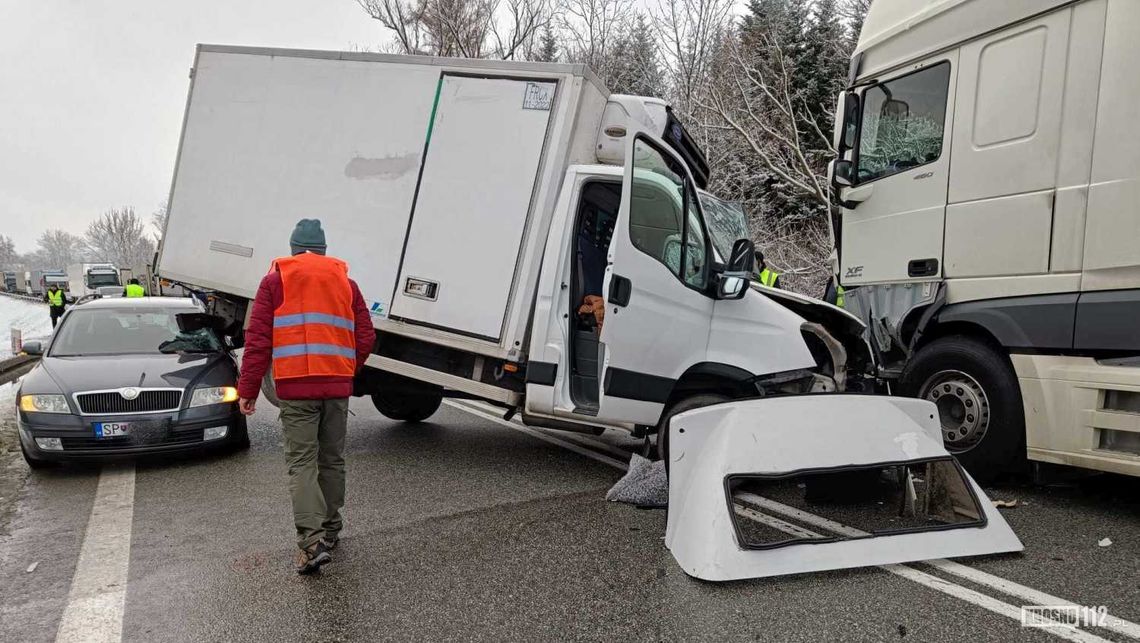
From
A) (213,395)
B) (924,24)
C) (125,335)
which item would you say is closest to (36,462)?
(125,335)

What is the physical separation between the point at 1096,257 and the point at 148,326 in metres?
→ 7.30

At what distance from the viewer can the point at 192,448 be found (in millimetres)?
5555

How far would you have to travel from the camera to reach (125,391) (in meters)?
5.38

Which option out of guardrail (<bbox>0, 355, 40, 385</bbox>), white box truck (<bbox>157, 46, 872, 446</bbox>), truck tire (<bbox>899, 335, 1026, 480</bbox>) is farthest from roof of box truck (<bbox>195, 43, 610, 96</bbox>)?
guardrail (<bbox>0, 355, 40, 385</bbox>)

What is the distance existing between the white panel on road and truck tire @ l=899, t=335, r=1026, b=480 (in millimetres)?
3035

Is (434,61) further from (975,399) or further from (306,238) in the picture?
(975,399)

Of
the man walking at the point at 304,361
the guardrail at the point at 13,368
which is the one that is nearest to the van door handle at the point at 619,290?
the man walking at the point at 304,361

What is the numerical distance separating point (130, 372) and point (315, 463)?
9.64 ft

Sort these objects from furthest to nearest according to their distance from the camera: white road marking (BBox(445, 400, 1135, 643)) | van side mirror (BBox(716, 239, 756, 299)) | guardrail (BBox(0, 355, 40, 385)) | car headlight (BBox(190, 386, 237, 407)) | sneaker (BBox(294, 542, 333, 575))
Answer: guardrail (BBox(0, 355, 40, 385))
car headlight (BBox(190, 386, 237, 407))
van side mirror (BBox(716, 239, 756, 299))
sneaker (BBox(294, 542, 333, 575))
white road marking (BBox(445, 400, 1135, 643))

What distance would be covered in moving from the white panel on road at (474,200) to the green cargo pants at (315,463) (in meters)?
1.50

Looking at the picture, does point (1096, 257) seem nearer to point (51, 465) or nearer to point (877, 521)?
point (877, 521)

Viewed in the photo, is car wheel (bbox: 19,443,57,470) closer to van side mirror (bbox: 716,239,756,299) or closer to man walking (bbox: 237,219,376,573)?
man walking (bbox: 237,219,376,573)

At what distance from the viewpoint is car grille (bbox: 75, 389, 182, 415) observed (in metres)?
5.31

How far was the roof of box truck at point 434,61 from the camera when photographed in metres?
5.06
